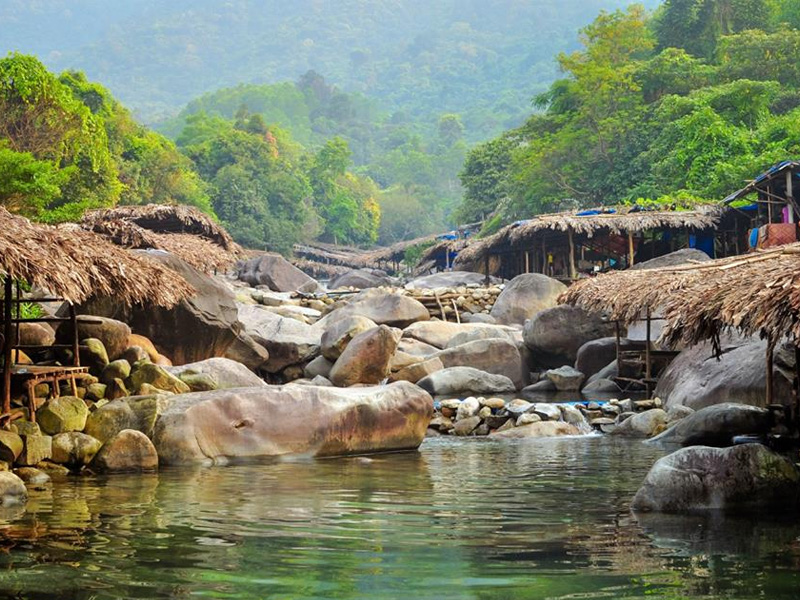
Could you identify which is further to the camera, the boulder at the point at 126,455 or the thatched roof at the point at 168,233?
the thatched roof at the point at 168,233

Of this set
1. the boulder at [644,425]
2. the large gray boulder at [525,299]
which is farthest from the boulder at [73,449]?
the large gray boulder at [525,299]

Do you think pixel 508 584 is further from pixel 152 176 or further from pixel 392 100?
pixel 392 100

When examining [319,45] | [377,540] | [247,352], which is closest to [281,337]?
[247,352]

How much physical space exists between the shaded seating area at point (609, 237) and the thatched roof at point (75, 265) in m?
16.8

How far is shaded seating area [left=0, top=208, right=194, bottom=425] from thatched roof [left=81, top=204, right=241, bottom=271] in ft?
22.1

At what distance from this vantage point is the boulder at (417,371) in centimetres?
1931

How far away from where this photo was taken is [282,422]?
11.5 meters

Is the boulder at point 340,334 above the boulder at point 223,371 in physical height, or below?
above

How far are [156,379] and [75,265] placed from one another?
2212 millimetres

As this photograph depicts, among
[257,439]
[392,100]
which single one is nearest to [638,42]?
[257,439]

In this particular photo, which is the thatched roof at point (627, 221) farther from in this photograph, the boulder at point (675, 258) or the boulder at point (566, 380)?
the boulder at point (566, 380)

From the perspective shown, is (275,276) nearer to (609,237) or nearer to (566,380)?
(609,237)

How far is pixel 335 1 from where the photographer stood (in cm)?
18312

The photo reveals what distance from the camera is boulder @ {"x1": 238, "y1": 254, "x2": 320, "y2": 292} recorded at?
36.4 metres
